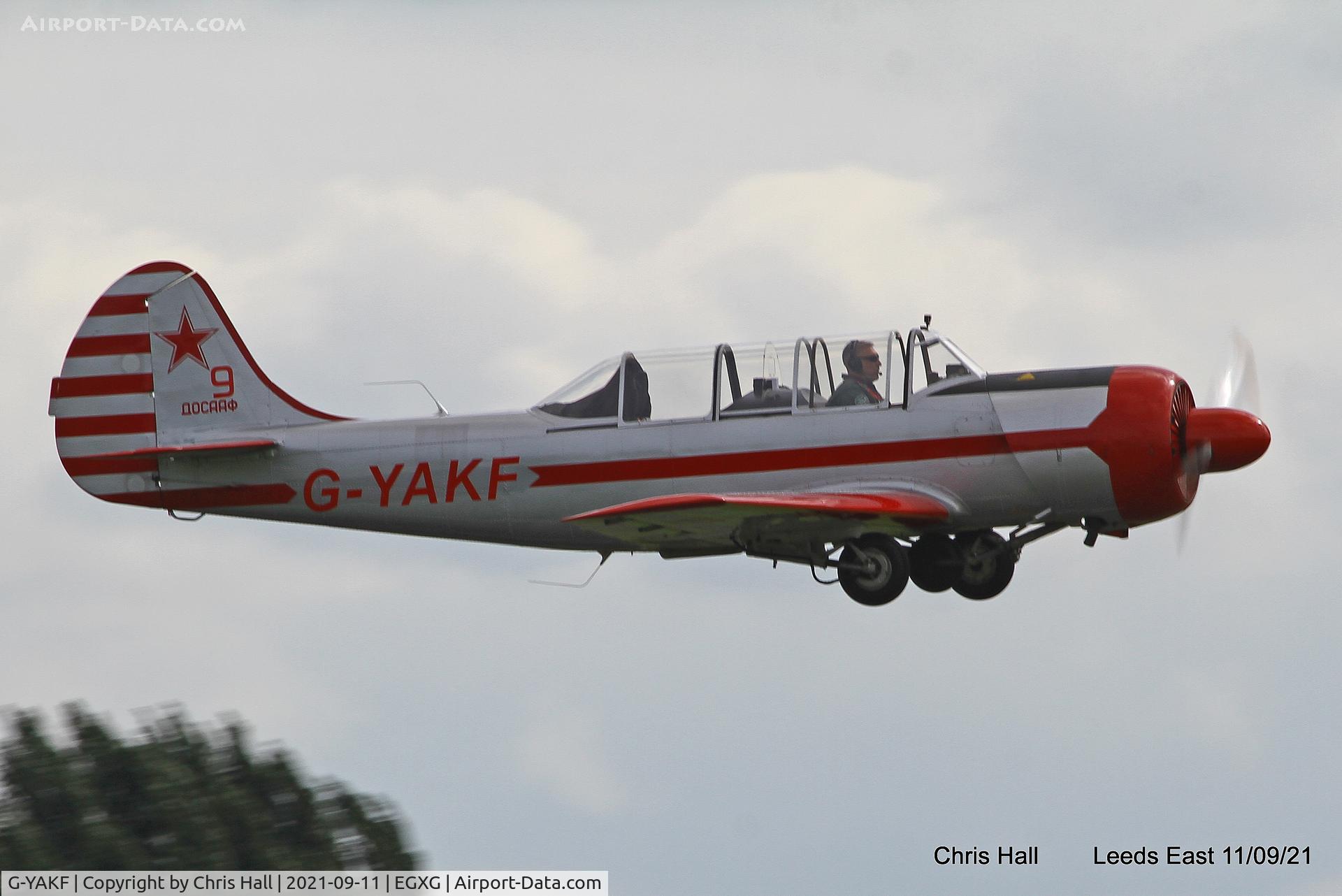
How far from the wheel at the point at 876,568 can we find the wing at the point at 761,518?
0.35 feet

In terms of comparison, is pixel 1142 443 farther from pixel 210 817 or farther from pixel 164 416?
pixel 210 817

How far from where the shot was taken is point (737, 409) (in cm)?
1530

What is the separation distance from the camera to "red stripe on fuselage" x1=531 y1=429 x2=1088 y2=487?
1463 centimetres

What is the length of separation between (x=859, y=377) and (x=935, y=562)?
1642 mm

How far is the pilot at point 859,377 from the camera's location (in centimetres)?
1512

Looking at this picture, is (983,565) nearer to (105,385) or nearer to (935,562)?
(935,562)

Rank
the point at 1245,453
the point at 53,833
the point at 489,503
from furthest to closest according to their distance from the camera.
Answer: the point at 53,833, the point at 489,503, the point at 1245,453

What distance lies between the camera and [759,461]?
1512 cm

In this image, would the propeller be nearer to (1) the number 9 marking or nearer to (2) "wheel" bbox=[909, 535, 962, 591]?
(2) "wheel" bbox=[909, 535, 962, 591]

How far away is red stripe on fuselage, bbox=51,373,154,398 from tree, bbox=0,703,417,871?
493 cm

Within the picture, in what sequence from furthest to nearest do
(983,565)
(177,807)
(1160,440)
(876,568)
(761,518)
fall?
(177,807), (983,565), (876,568), (761,518), (1160,440)

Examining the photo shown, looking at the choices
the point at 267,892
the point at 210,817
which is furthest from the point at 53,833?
the point at 267,892

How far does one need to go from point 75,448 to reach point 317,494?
7.99 feet

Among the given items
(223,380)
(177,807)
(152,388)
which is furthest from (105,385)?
(177,807)
